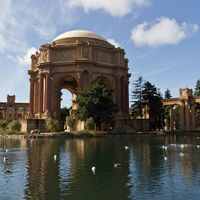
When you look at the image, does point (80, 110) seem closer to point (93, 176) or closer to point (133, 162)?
point (133, 162)

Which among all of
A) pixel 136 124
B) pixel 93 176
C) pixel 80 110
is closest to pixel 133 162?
pixel 93 176

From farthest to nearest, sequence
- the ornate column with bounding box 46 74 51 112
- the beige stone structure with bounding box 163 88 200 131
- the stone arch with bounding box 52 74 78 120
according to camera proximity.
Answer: the beige stone structure with bounding box 163 88 200 131 → the stone arch with bounding box 52 74 78 120 → the ornate column with bounding box 46 74 51 112

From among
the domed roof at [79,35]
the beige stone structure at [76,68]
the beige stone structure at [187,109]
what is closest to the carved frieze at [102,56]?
the beige stone structure at [76,68]

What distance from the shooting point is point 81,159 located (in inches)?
719

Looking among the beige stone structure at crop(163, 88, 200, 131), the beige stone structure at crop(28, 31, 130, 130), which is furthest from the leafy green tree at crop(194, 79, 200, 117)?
the beige stone structure at crop(28, 31, 130, 130)

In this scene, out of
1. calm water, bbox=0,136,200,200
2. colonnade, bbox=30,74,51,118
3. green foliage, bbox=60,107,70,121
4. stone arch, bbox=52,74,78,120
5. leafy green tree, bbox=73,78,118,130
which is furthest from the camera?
green foliage, bbox=60,107,70,121

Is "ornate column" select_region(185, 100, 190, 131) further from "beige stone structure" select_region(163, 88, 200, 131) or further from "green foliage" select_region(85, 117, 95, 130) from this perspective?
"green foliage" select_region(85, 117, 95, 130)

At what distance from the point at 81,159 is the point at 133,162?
12.0 feet

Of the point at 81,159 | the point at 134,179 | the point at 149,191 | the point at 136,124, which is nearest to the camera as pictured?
the point at 149,191

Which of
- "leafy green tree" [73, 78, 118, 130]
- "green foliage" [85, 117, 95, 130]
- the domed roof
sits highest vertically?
the domed roof

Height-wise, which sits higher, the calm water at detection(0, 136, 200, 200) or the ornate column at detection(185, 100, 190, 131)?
the ornate column at detection(185, 100, 190, 131)

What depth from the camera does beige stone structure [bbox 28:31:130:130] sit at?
61562 mm

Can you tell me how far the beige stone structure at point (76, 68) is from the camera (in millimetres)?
61562

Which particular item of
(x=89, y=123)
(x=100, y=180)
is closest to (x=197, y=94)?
(x=89, y=123)
